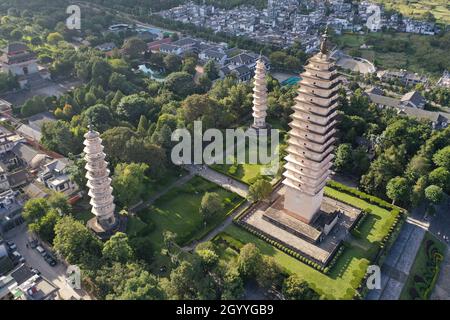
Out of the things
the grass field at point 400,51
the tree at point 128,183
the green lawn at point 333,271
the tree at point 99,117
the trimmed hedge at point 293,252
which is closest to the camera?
the green lawn at point 333,271

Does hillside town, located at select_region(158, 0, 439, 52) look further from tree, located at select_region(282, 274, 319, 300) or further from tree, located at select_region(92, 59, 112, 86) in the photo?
tree, located at select_region(282, 274, 319, 300)

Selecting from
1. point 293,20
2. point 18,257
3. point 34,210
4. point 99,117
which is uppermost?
point 293,20

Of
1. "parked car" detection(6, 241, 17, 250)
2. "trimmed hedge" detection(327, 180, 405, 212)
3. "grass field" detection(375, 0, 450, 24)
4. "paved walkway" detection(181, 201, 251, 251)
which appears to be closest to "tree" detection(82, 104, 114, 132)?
"parked car" detection(6, 241, 17, 250)

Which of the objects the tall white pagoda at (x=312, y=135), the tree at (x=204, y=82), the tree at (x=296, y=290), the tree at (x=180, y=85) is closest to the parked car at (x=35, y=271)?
the tree at (x=296, y=290)

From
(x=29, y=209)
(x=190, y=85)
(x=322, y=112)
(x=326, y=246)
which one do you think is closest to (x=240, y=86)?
(x=190, y=85)

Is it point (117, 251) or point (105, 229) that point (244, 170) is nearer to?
point (105, 229)

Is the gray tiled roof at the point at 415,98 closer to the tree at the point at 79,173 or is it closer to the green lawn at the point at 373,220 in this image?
the green lawn at the point at 373,220

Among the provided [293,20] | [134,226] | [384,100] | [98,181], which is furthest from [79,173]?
[293,20]
